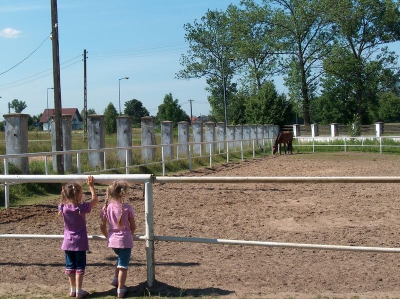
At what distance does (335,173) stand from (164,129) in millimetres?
7530

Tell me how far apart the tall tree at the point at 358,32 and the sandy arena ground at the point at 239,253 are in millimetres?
40985

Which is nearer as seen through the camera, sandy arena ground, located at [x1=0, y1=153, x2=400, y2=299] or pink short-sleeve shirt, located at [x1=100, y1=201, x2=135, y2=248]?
pink short-sleeve shirt, located at [x1=100, y1=201, x2=135, y2=248]

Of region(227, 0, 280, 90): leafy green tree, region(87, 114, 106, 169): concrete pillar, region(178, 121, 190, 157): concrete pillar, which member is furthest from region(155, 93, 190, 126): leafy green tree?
region(87, 114, 106, 169): concrete pillar

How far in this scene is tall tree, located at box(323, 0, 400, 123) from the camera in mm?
50469

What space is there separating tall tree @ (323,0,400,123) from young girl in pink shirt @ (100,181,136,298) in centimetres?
4759

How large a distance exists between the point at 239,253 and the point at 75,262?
2381 mm

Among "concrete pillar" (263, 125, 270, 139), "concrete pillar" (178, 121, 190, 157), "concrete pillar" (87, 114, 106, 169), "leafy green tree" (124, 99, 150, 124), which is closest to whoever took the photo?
"concrete pillar" (87, 114, 106, 169)

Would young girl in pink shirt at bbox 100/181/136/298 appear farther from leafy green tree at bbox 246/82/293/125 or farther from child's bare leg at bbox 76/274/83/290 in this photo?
leafy green tree at bbox 246/82/293/125

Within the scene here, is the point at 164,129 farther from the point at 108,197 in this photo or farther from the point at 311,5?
the point at 311,5

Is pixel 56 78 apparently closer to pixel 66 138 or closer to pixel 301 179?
pixel 66 138

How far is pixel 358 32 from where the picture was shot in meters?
54.1

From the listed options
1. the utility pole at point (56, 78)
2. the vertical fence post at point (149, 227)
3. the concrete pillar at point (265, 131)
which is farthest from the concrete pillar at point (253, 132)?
the vertical fence post at point (149, 227)

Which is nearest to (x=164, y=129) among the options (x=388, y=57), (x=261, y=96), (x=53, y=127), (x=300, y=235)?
(x=53, y=127)

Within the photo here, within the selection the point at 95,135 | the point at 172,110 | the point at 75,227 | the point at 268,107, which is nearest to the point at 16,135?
the point at 95,135
